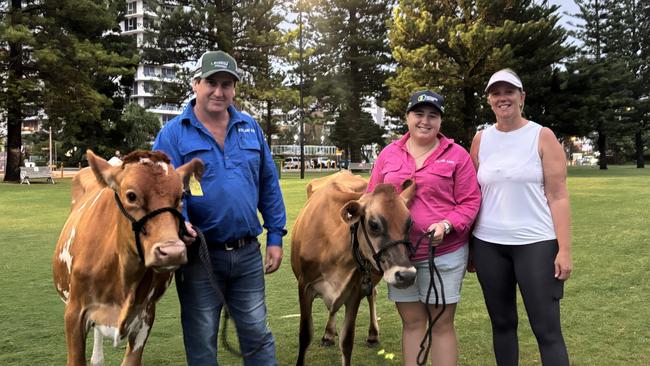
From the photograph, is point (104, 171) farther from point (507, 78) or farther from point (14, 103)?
point (14, 103)

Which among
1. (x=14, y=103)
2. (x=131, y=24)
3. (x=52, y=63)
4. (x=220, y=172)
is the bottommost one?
(x=220, y=172)

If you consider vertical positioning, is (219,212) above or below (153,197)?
below

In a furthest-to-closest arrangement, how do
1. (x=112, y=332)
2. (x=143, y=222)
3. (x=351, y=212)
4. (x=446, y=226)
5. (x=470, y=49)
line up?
(x=470, y=49) → (x=351, y=212) → (x=446, y=226) → (x=112, y=332) → (x=143, y=222)

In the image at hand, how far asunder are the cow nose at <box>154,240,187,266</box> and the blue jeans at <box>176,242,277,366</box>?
0.56 meters

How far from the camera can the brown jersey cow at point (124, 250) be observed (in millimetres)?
2779

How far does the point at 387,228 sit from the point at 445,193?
471mm

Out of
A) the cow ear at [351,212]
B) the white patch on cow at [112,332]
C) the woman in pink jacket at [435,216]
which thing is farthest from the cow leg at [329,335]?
the white patch on cow at [112,332]

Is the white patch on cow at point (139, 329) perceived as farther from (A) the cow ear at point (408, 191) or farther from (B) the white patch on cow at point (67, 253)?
(A) the cow ear at point (408, 191)

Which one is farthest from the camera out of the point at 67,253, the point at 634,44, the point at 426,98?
the point at 634,44

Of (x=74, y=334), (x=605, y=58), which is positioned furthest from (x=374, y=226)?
(x=605, y=58)

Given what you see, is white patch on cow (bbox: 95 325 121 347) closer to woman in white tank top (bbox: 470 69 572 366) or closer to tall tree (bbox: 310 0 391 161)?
woman in white tank top (bbox: 470 69 572 366)

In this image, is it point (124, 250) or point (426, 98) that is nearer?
point (124, 250)

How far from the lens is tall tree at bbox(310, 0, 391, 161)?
41656 mm

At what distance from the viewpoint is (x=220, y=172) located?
3211 millimetres
